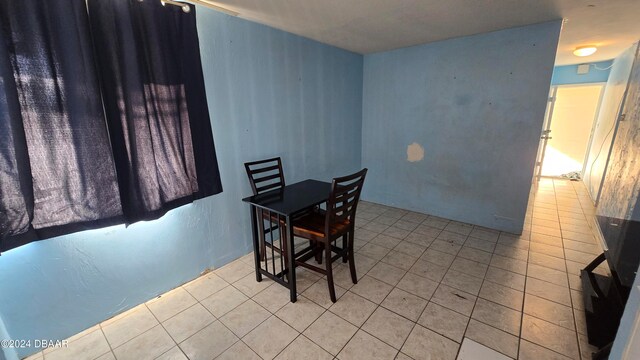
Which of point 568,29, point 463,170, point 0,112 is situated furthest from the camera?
point 463,170

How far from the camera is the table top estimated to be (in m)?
1.92

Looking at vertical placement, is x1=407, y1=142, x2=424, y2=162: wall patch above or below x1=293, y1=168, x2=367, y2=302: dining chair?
above

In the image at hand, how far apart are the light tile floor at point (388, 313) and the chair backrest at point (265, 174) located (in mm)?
780

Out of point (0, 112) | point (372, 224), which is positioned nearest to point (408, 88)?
point (372, 224)

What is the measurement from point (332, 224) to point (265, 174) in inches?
42.1

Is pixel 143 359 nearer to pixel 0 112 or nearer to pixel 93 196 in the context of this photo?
pixel 93 196

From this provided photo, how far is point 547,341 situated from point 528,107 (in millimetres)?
2328

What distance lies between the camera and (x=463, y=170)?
3287 mm

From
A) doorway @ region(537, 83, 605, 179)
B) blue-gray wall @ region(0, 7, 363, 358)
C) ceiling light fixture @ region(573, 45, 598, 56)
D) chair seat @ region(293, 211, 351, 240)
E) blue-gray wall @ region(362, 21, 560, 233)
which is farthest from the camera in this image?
doorway @ region(537, 83, 605, 179)

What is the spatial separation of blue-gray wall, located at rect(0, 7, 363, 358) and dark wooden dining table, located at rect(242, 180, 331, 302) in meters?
0.45

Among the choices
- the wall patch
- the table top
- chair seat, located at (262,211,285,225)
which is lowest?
chair seat, located at (262,211,285,225)

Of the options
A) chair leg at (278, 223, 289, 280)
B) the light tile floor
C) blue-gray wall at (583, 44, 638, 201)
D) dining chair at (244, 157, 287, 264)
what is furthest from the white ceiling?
the light tile floor

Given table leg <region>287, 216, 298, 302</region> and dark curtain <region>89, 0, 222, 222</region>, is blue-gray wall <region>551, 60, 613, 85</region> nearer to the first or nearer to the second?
table leg <region>287, 216, 298, 302</region>

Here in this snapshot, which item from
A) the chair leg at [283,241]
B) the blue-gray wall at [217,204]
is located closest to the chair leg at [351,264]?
the chair leg at [283,241]
